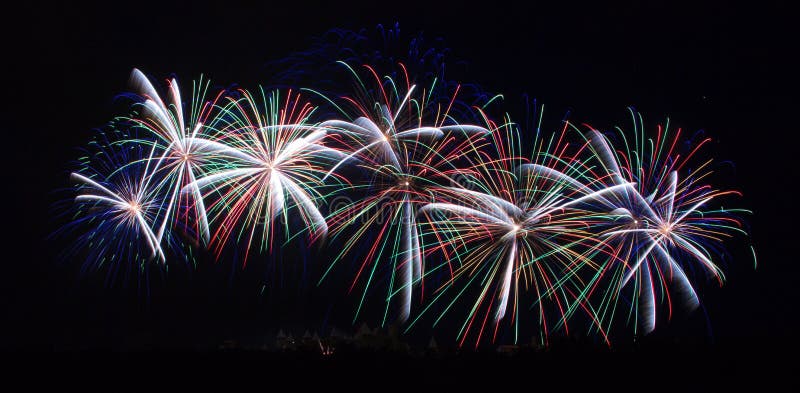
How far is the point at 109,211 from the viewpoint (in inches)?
748

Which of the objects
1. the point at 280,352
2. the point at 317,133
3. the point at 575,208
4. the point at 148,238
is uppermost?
the point at 317,133

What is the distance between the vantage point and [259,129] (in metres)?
16.7

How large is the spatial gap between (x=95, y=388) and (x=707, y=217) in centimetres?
1705

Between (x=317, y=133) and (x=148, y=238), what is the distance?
20.2 ft

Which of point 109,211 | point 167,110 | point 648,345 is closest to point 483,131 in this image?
point 648,345

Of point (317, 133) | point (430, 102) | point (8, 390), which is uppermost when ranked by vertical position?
point (430, 102)

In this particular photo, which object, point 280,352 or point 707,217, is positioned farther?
point 707,217

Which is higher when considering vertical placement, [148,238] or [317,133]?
[317,133]

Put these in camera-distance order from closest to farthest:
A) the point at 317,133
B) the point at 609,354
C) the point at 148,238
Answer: the point at 609,354
the point at 317,133
the point at 148,238

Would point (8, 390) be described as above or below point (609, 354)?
below

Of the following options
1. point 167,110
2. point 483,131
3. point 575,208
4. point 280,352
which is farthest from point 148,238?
point 575,208

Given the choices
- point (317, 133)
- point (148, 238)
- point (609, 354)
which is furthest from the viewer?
point (148, 238)

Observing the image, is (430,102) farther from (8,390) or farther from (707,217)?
(8,390)

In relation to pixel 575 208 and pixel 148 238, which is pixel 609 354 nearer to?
pixel 575 208
